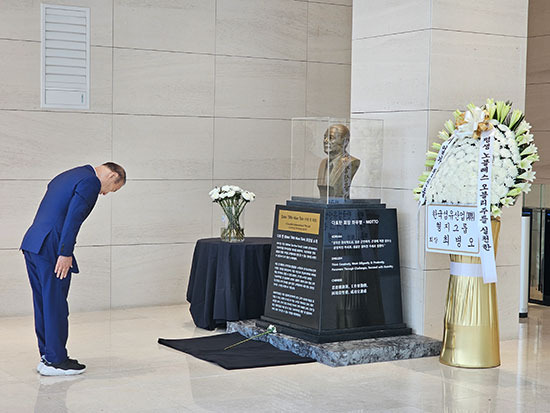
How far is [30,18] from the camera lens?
8523mm

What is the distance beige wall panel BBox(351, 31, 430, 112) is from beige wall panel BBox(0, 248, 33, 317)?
3.40 meters

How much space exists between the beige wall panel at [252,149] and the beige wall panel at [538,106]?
348 cm

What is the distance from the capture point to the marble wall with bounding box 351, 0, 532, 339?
717cm

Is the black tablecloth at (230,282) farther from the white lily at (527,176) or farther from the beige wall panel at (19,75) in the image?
the white lily at (527,176)

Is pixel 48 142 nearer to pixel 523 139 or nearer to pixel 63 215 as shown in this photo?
pixel 63 215

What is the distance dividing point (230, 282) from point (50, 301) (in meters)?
1.97

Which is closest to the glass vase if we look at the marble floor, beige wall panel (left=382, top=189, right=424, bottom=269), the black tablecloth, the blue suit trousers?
the black tablecloth

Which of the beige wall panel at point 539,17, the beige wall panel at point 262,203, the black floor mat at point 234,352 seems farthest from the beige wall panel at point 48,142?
the beige wall panel at point 539,17

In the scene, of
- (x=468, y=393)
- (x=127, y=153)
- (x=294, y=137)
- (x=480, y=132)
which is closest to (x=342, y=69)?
(x=127, y=153)

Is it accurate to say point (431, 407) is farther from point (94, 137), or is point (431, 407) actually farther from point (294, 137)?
point (94, 137)

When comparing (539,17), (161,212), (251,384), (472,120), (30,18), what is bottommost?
(251,384)

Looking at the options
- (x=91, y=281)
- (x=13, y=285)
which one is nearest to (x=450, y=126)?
(x=91, y=281)

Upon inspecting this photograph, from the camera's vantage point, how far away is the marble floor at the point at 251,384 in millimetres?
Answer: 5492

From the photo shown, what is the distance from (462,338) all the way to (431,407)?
118 cm
